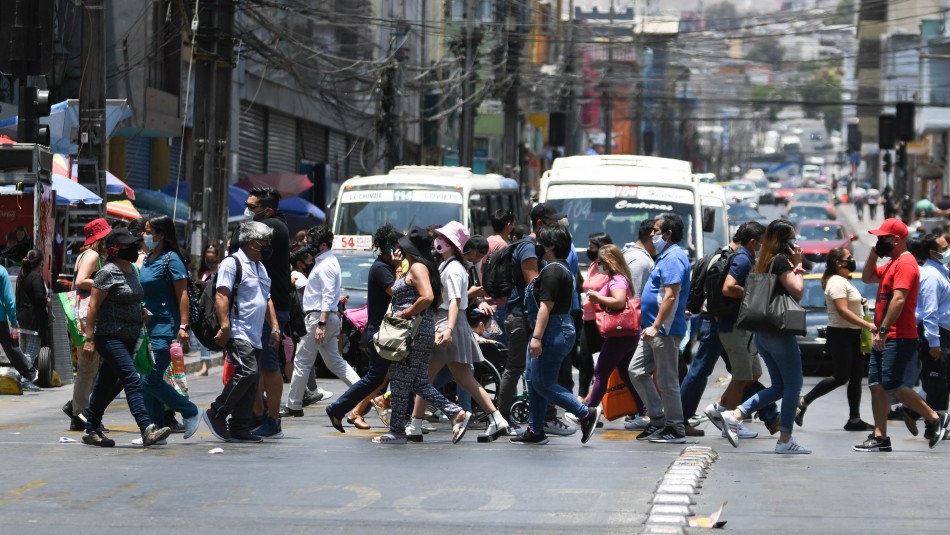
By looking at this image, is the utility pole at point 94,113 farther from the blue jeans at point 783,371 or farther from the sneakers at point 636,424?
the blue jeans at point 783,371

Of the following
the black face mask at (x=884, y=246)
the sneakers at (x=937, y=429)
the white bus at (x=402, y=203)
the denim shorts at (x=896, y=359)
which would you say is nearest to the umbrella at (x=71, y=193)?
the white bus at (x=402, y=203)

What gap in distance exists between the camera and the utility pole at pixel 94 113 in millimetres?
18812

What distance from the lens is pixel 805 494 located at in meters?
9.02

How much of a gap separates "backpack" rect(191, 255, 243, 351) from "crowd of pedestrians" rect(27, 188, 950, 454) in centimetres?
4

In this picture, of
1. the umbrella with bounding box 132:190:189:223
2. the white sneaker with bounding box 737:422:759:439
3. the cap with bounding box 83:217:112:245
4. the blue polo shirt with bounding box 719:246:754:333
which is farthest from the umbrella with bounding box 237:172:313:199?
the blue polo shirt with bounding box 719:246:754:333

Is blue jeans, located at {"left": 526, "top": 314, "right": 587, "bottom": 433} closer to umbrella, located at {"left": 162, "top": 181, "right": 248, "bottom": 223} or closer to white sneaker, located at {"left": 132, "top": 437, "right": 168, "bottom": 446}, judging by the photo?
white sneaker, located at {"left": 132, "top": 437, "right": 168, "bottom": 446}

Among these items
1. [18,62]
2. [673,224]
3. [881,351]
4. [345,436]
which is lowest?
[345,436]

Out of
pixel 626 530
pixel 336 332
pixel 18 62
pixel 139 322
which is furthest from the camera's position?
pixel 18 62

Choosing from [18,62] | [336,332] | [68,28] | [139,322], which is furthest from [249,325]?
[68,28]

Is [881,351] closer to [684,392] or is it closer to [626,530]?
[684,392]

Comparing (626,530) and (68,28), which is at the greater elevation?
(68,28)

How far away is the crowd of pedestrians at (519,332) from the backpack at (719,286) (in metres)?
0.01

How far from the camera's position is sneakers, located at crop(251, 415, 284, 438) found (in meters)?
11.9

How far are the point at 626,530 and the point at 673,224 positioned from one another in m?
4.80
